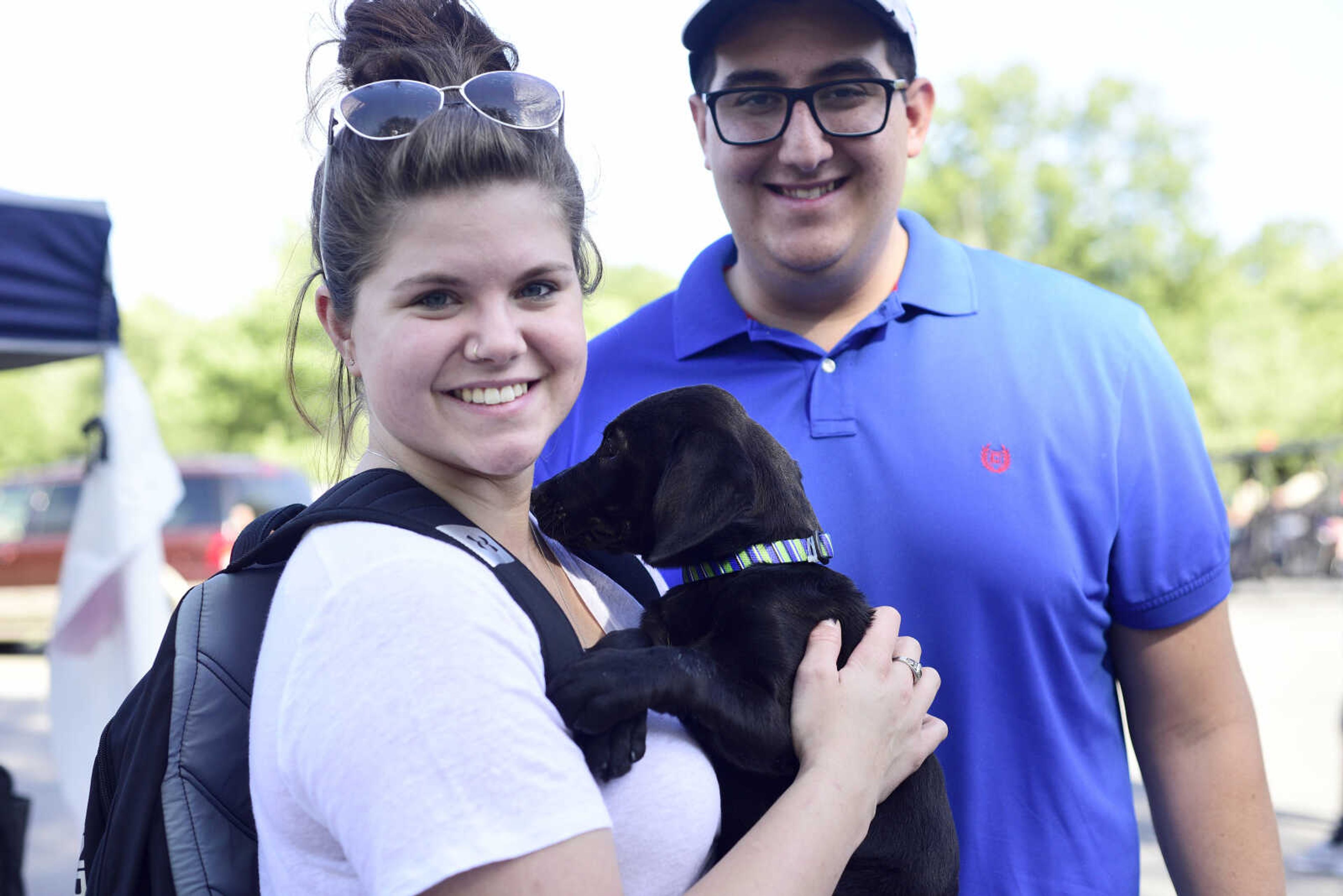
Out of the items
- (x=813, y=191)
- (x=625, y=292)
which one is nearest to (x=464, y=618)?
(x=813, y=191)

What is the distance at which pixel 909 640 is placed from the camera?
7.59ft

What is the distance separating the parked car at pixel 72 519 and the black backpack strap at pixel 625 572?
1119 centimetres

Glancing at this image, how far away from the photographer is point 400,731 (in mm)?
1343

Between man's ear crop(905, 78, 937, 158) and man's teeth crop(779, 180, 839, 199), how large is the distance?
32 centimetres

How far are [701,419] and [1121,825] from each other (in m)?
1.36

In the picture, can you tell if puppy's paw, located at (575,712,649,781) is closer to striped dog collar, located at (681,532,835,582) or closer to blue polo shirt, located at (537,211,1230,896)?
striped dog collar, located at (681,532,835,582)

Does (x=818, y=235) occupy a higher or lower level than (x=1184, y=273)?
higher

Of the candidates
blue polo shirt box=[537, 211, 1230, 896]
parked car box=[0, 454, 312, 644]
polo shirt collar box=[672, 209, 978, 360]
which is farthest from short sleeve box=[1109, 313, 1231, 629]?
parked car box=[0, 454, 312, 644]

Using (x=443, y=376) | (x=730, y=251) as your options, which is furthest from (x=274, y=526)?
(x=730, y=251)

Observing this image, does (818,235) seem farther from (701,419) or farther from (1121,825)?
(1121,825)

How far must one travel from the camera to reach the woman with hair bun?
53.1 inches

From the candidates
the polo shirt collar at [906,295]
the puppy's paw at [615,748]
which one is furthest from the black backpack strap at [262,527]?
the polo shirt collar at [906,295]

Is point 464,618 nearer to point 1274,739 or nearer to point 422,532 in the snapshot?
point 422,532

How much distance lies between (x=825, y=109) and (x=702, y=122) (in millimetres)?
443
